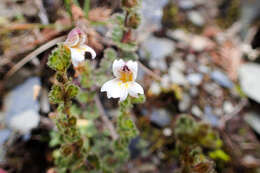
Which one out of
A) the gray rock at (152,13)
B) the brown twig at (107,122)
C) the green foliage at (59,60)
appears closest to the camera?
the green foliage at (59,60)

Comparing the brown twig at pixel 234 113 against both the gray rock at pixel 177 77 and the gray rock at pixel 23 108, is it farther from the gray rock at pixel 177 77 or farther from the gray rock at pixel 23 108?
the gray rock at pixel 23 108

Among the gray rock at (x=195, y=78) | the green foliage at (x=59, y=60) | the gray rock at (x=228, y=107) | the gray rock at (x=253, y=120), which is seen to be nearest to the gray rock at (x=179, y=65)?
the gray rock at (x=195, y=78)

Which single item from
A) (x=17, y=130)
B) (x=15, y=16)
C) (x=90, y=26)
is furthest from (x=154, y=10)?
(x=17, y=130)

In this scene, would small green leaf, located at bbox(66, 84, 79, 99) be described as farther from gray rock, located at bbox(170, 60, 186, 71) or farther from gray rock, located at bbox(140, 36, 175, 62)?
gray rock, located at bbox(170, 60, 186, 71)

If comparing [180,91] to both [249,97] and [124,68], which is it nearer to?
[249,97]

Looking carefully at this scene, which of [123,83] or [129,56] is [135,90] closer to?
[123,83]

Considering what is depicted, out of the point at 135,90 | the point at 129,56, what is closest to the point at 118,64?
the point at 135,90

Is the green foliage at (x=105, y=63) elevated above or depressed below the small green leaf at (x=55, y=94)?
above
